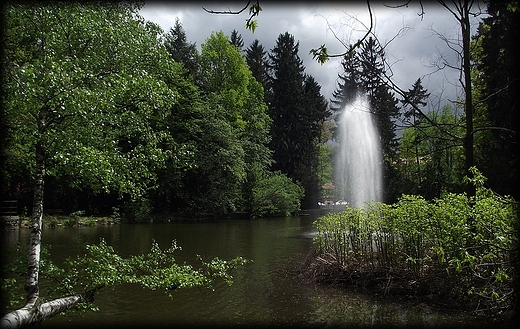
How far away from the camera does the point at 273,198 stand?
32562mm

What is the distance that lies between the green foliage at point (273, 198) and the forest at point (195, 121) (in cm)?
11

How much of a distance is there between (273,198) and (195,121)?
365 inches

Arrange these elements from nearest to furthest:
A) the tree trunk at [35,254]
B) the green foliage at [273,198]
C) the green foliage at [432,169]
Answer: the tree trunk at [35,254]
the green foliage at [432,169]
the green foliage at [273,198]

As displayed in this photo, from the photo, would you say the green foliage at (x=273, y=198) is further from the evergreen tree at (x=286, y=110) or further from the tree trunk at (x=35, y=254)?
the tree trunk at (x=35, y=254)

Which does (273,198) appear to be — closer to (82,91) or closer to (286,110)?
(286,110)

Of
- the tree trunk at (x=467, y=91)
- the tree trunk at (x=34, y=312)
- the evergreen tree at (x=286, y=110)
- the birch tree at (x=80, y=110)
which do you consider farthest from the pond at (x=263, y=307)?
the evergreen tree at (x=286, y=110)

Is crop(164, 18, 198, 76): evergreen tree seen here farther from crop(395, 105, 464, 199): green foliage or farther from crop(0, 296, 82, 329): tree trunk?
crop(0, 296, 82, 329): tree trunk

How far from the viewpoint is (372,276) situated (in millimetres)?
8000

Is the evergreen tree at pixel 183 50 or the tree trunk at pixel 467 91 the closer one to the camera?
the tree trunk at pixel 467 91

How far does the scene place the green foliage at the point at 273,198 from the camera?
31688 millimetres

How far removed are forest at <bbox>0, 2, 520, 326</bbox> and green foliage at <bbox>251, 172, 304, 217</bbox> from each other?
11 centimetres

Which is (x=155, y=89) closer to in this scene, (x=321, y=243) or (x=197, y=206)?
(x=321, y=243)

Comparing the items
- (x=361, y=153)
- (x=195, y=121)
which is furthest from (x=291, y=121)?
(x=195, y=121)

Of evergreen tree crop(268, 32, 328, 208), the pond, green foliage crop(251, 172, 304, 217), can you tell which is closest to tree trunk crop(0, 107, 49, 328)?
the pond
